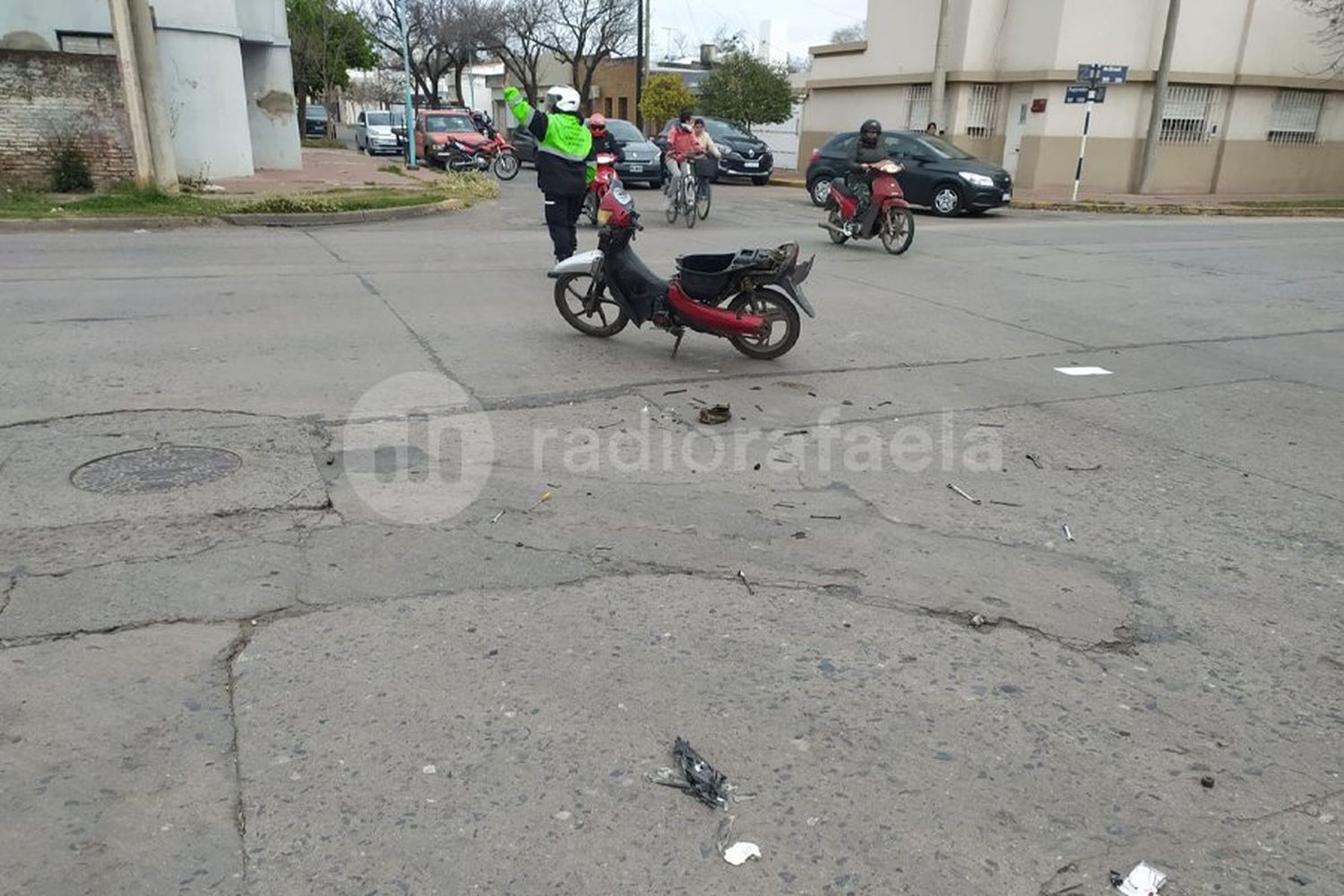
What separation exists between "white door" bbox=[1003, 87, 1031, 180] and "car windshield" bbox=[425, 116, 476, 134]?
16.2 meters

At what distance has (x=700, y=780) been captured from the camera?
2.99 m

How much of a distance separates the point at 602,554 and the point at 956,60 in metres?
26.4

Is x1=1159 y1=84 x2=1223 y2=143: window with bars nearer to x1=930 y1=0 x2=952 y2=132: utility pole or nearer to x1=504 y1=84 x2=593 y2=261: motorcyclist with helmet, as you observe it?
x1=930 y1=0 x2=952 y2=132: utility pole

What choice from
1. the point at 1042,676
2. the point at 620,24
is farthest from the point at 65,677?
the point at 620,24

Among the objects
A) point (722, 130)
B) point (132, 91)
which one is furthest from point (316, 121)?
point (132, 91)

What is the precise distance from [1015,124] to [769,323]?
2284 cm

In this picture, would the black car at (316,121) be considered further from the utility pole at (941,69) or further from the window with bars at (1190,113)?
the window with bars at (1190,113)

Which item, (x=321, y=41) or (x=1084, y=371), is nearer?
(x=1084, y=371)

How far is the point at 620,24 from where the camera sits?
52531 millimetres

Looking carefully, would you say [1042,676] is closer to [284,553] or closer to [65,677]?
[284,553]

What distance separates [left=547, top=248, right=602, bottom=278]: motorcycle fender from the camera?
7.89 meters

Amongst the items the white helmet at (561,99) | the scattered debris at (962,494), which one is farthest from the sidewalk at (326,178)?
the scattered debris at (962,494)

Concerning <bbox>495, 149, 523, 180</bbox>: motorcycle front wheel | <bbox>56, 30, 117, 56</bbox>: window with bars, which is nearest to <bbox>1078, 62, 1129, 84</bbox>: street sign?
<bbox>495, 149, 523, 180</bbox>: motorcycle front wheel

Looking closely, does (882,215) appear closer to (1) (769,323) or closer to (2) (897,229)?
(2) (897,229)
